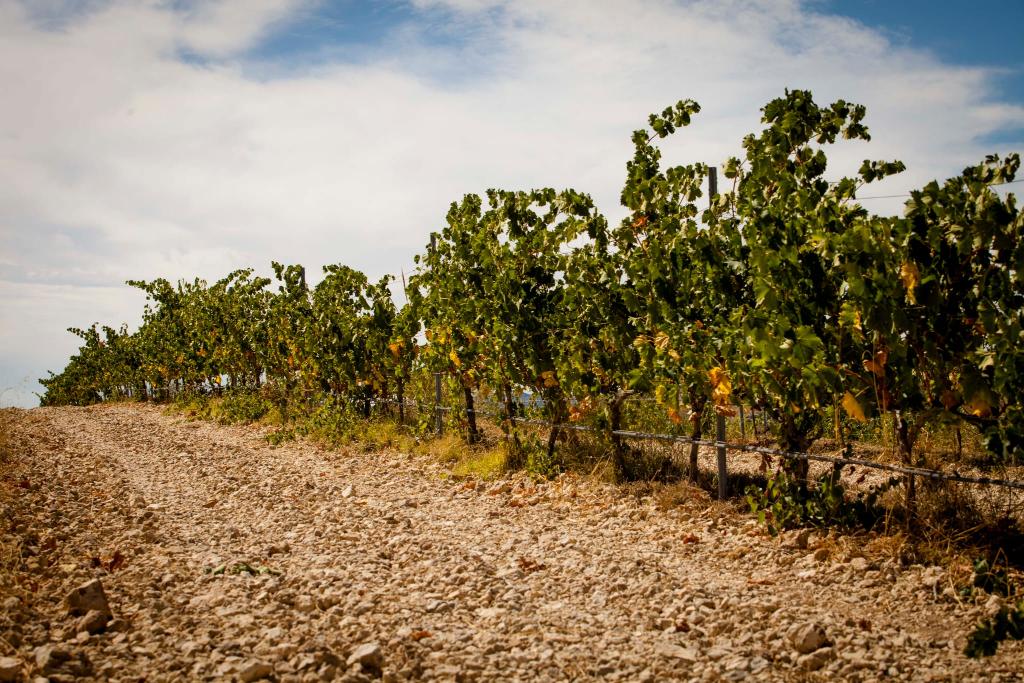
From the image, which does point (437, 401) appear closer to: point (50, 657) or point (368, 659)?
point (368, 659)

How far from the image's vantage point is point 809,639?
347 centimetres

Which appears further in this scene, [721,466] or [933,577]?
[721,466]

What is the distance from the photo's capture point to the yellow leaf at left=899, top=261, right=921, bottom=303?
13.1ft

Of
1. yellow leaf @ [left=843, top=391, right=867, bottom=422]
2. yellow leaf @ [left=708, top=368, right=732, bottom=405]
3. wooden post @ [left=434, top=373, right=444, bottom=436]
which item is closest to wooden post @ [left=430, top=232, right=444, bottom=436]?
wooden post @ [left=434, top=373, right=444, bottom=436]

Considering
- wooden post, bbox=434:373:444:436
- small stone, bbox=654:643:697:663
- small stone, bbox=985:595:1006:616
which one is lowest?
small stone, bbox=985:595:1006:616

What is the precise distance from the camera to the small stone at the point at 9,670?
3.09 m

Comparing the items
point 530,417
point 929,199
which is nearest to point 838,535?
point 929,199

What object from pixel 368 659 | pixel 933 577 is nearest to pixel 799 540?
pixel 933 577

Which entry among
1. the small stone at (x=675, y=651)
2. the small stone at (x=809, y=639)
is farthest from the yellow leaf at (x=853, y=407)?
the small stone at (x=675, y=651)

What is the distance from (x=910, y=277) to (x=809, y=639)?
2.03 metres

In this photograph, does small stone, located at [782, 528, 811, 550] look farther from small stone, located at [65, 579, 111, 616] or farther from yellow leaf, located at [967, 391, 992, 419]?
small stone, located at [65, 579, 111, 616]

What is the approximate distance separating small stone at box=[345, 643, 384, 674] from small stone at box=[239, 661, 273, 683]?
353 mm

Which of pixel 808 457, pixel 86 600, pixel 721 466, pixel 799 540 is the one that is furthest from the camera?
pixel 721 466

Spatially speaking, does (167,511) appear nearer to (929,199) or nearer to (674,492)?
(674,492)
